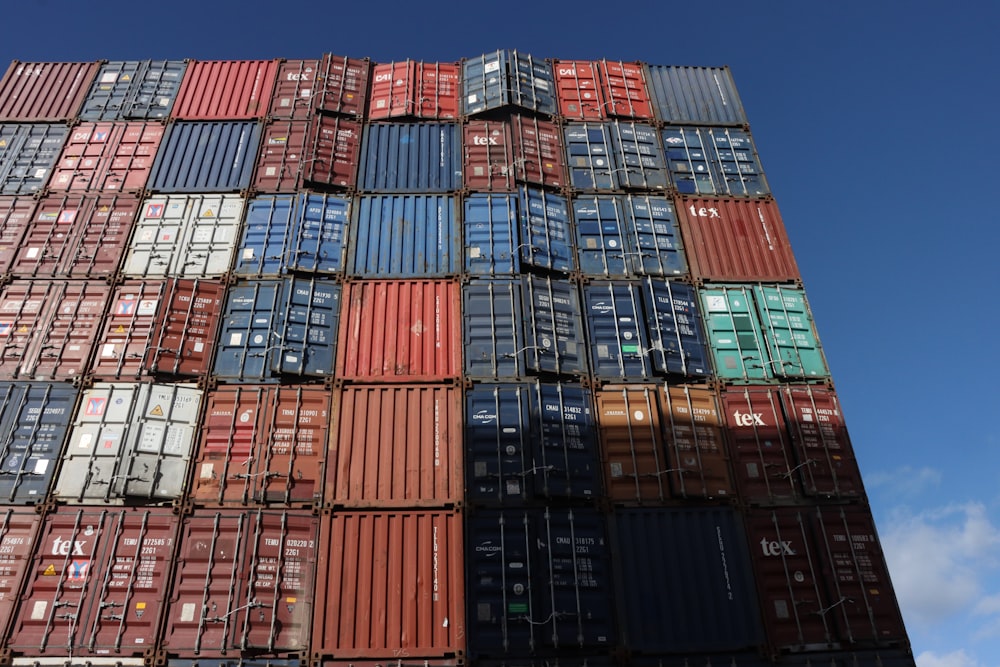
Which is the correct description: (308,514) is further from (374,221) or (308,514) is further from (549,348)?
(374,221)

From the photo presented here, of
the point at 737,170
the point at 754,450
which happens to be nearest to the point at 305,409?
the point at 754,450

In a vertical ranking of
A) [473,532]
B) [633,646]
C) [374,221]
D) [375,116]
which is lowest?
[633,646]

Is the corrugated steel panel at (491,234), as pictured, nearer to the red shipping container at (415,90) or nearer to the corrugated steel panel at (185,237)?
the red shipping container at (415,90)

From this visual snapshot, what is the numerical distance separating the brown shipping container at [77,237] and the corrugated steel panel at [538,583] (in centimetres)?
1117

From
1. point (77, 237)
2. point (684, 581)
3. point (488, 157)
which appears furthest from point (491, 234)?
point (77, 237)

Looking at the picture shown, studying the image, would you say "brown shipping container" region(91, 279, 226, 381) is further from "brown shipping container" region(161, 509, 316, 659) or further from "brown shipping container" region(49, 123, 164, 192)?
"brown shipping container" region(49, 123, 164, 192)

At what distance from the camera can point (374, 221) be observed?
63.9ft

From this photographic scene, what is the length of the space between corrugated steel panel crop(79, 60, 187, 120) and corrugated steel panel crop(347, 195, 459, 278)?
7.87m

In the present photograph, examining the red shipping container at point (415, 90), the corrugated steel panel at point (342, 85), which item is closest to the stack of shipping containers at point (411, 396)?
the red shipping container at point (415, 90)

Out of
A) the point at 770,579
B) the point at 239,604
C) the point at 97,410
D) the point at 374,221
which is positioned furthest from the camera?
the point at 374,221

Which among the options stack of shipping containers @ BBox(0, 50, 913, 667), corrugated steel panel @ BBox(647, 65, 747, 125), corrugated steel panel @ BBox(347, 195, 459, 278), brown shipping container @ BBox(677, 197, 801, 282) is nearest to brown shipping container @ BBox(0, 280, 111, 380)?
stack of shipping containers @ BBox(0, 50, 913, 667)

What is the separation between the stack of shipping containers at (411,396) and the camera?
535 inches

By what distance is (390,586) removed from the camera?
13820 mm

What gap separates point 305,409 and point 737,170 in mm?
13732
